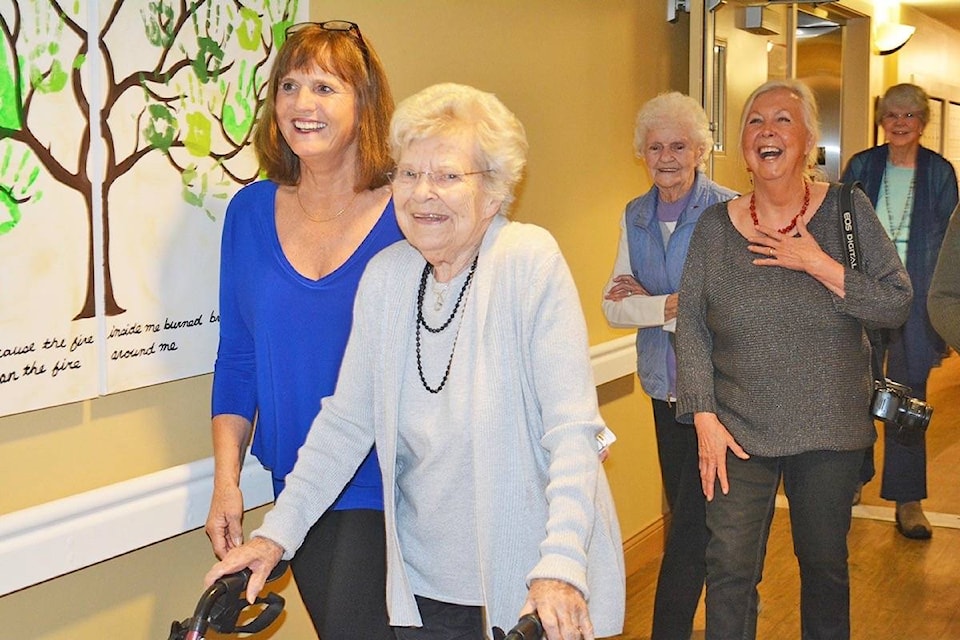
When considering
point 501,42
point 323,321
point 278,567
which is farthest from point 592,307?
point 278,567

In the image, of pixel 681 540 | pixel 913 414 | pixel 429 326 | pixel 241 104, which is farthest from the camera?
pixel 681 540

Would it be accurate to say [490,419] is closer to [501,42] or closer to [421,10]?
[421,10]

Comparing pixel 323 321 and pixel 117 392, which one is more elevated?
pixel 323 321

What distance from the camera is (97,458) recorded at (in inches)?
86.7

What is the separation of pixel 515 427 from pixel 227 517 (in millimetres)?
684

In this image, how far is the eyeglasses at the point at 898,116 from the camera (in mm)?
4574

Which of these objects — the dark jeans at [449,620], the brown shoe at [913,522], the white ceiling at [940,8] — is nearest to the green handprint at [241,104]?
the dark jeans at [449,620]

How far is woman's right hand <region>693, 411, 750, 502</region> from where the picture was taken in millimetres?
2723

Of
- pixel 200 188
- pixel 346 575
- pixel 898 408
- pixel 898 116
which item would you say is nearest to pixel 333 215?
pixel 200 188

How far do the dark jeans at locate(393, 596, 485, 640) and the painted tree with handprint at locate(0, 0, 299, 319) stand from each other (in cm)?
84

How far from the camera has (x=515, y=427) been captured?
1790 mm

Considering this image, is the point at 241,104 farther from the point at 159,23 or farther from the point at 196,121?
the point at 159,23

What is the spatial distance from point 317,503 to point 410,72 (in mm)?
1465

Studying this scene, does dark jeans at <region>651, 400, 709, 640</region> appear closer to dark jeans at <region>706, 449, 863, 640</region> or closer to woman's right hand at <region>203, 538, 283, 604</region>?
dark jeans at <region>706, 449, 863, 640</region>
